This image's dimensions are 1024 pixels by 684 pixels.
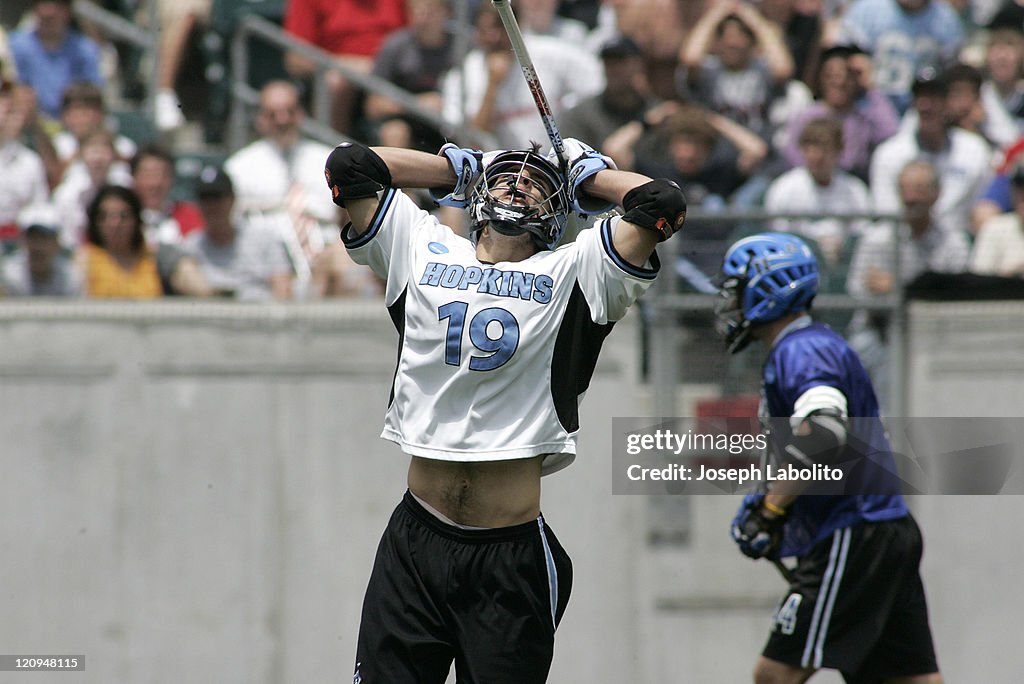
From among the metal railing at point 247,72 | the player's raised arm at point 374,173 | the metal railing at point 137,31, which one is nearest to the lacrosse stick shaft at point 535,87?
the player's raised arm at point 374,173

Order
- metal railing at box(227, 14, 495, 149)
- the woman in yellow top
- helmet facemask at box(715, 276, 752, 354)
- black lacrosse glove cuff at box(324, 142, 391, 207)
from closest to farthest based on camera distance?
black lacrosse glove cuff at box(324, 142, 391, 207) → helmet facemask at box(715, 276, 752, 354) → the woman in yellow top → metal railing at box(227, 14, 495, 149)

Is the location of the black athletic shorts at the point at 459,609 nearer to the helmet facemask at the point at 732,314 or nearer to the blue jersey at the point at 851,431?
the blue jersey at the point at 851,431

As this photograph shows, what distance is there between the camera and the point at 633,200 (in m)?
4.67

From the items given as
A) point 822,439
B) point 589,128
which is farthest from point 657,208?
point 589,128

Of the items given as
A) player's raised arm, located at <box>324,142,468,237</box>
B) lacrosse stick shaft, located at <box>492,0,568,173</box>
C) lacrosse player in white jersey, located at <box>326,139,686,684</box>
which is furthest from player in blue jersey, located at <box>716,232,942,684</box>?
player's raised arm, located at <box>324,142,468,237</box>

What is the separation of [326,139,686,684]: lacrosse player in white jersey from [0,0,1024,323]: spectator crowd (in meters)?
2.88

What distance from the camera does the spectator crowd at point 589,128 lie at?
7742 millimetres

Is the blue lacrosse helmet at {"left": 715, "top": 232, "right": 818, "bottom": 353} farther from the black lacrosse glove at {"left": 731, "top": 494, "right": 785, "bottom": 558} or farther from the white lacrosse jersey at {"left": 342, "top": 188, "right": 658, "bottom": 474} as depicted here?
the white lacrosse jersey at {"left": 342, "top": 188, "right": 658, "bottom": 474}

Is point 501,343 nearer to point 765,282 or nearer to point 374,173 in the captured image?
point 374,173

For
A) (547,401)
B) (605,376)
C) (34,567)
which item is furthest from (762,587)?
(34,567)

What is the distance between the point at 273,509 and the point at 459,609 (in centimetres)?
316

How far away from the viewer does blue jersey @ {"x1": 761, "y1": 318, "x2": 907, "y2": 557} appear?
5785 millimetres

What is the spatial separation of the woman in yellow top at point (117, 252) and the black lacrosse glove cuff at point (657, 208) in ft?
12.7

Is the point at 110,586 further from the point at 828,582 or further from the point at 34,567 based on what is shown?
the point at 828,582
